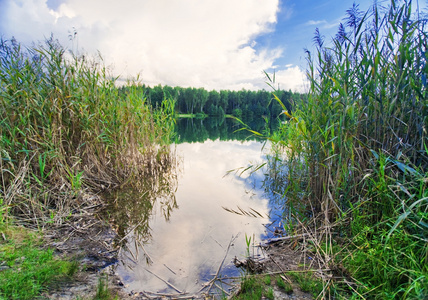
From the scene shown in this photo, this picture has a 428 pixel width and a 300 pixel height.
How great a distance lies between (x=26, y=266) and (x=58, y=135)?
257cm

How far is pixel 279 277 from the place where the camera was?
8.29ft

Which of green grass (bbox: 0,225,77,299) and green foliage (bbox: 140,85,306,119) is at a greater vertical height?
green foliage (bbox: 140,85,306,119)

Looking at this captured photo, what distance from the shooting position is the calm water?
280cm

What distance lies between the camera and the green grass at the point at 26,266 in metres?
2.02

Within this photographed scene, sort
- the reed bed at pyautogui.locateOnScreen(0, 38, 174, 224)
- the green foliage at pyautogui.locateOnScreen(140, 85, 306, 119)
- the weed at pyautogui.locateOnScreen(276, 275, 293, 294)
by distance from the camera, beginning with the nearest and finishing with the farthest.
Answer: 1. the weed at pyautogui.locateOnScreen(276, 275, 293, 294)
2. the reed bed at pyautogui.locateOnScreen(0, 38, 174, 224)
3. the green foliage at pyautogui.locateOnScreen(140, 85, 306, 119)

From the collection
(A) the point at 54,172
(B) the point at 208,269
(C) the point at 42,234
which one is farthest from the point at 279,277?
(A) the point at 54,172

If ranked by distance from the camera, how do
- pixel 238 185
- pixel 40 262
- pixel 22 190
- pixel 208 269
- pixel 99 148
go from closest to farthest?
pixel 40 262 < pixel 208 269 < pixel 22 190 < pixel 99 148 < pixel 238 185

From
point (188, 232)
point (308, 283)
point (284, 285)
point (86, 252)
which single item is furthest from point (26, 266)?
point (308, 283)

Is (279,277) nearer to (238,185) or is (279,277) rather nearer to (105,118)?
(238,185)

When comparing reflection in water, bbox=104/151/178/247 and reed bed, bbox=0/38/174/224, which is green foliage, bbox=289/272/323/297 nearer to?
reflection in water, bbox=104/151/178/247

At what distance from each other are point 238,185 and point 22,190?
4.57 meters

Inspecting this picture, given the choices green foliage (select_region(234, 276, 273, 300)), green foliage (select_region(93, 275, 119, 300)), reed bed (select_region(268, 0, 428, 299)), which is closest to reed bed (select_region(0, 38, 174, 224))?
green foliage (select_region(93, 275, 119, 300))

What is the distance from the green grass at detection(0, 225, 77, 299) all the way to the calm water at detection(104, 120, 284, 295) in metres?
0.65

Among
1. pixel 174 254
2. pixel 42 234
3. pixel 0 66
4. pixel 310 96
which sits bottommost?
pixel 174 254
